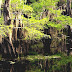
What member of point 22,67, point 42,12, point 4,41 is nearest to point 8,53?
point 4,41

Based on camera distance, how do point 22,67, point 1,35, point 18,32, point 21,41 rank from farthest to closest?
point 21,41 < point 18,32 < point 1,35 < point 22,67

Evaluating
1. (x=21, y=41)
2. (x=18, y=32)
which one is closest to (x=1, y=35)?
(x=18, y=32)

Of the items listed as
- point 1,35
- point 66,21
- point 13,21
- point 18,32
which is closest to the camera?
point 1,35

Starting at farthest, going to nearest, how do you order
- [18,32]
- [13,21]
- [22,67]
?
[18,32], [13,21], [22,67]

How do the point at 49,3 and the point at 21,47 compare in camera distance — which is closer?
the point at 21,47

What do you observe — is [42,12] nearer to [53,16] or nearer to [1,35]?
Result: [53,16]

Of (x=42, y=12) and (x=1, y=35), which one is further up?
(x=42, y=12)

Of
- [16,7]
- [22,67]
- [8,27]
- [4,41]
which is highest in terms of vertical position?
[16,7]

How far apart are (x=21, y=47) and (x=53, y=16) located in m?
6.23

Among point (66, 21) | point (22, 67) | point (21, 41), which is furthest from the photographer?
Answer: point (66, 21)

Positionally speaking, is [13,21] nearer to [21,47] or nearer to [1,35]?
[1,35]

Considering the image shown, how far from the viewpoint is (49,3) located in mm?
19094

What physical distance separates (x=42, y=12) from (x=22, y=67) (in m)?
10.4

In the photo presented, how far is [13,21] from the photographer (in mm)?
12500
